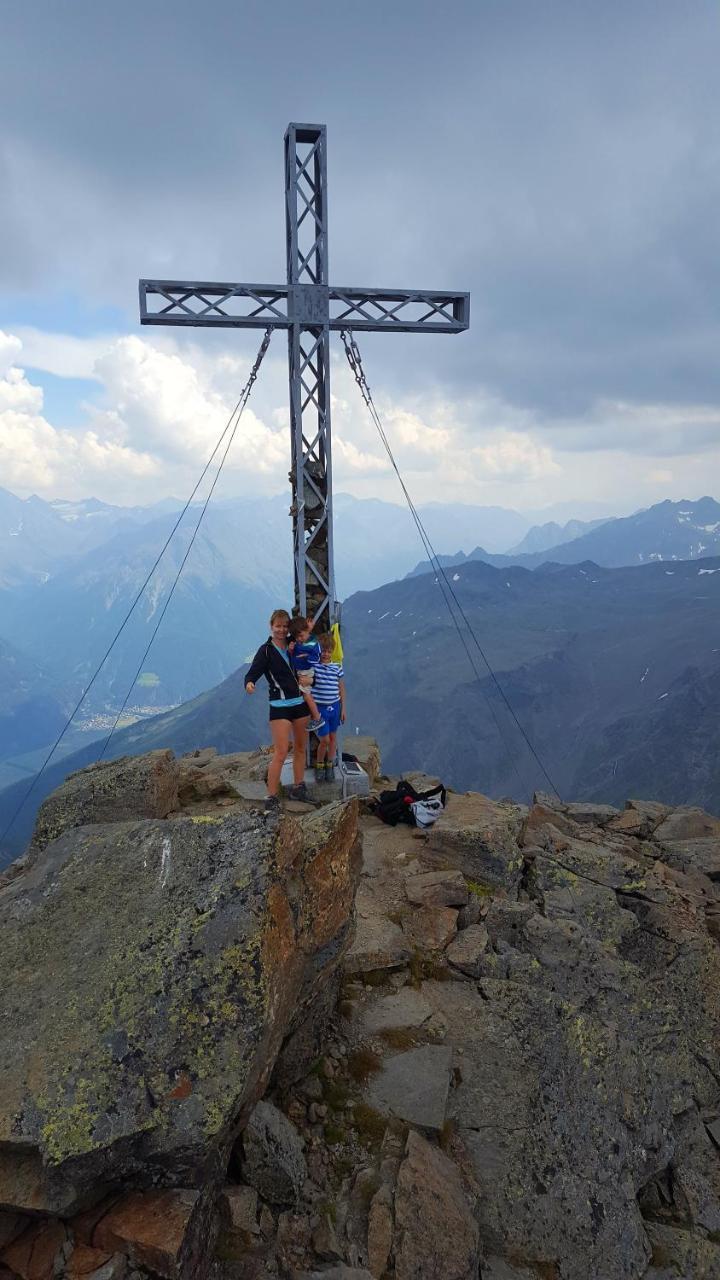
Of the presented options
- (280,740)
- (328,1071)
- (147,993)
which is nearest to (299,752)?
(280,740)

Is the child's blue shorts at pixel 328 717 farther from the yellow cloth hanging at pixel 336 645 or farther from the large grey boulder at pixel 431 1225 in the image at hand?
the large grey boulder at pixel 431 1225

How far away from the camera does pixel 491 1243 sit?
5.81 metres

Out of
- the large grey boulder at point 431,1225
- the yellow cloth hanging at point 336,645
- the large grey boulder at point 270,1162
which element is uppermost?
the yellow cloth hanging at point 336,645

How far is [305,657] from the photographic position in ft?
38.3

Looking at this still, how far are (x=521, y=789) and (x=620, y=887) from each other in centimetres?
16415

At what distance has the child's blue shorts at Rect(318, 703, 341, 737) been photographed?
41.6 ft

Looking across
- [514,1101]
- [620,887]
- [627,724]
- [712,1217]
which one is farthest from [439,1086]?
[627,724]

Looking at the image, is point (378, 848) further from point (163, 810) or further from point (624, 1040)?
point (624, 1040)

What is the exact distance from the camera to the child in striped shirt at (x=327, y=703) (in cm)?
1263

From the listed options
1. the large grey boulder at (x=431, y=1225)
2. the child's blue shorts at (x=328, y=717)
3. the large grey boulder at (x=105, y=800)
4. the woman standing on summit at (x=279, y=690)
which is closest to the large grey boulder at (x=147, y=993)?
the large grey boulder at (x=431, y=1225)

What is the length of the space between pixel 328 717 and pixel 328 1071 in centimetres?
678

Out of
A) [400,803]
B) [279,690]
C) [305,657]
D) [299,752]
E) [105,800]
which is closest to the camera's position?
[279,690]

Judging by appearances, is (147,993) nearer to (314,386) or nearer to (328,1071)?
(328,1071)

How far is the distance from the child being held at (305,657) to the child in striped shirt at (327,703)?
434 millimetres
